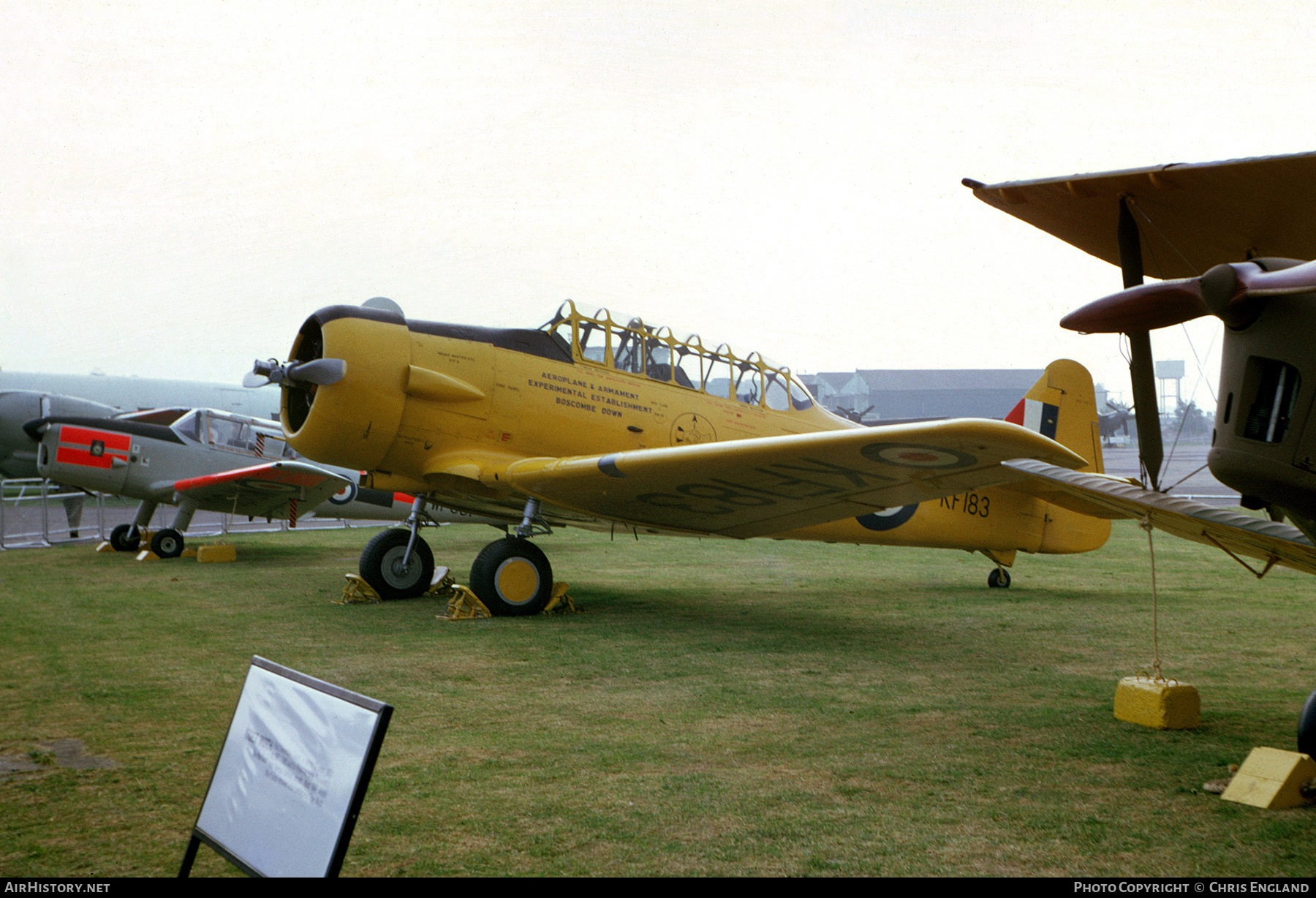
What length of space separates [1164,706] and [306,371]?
5.74 m

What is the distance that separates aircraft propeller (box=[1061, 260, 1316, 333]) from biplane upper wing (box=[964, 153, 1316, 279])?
1.92 m

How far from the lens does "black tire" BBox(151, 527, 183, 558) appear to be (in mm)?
12078

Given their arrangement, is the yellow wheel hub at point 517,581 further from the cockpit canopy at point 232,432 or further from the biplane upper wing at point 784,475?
the cockpit canopy at point 232,432

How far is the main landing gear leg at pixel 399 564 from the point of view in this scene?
8055mm

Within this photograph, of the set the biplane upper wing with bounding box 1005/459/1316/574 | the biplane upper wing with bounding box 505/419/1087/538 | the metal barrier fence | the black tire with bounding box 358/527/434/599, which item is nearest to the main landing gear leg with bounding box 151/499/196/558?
the metal barrier fence

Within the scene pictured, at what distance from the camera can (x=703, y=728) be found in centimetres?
376

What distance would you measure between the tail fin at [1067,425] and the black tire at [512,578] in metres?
5.05

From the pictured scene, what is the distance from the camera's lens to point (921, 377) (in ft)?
221

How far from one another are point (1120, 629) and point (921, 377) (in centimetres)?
6345

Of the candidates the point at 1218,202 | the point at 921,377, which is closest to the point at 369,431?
the point at 1218,202

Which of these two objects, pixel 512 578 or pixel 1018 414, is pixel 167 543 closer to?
pixel 512 578

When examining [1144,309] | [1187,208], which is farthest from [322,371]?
[1187,208]

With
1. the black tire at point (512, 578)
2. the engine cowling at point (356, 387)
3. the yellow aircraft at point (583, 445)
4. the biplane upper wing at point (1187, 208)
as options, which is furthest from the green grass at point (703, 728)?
the biplane upper wing at point (1187, 208)
